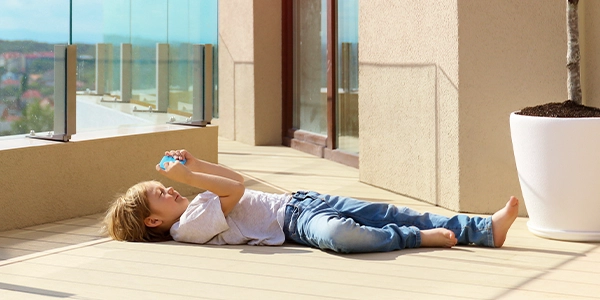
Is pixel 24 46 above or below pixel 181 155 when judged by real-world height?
above

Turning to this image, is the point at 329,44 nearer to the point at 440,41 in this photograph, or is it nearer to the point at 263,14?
the point at 263,14

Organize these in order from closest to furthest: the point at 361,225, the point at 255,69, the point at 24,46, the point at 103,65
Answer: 1. the point at 361,225
2. the point at 24,46
3. the point at 103,65
4. the point at 255,69

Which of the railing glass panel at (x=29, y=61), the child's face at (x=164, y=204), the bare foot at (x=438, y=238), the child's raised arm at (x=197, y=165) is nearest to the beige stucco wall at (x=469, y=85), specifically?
the bare foot at (x=438, y=238)

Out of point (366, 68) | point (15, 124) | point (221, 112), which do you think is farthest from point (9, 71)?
point (221, 112)

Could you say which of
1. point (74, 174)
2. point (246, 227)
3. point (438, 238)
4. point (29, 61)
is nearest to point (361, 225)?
point (438, 238)

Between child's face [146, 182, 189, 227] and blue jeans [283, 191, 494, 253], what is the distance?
436 millimetres

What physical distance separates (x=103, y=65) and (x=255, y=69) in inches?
108

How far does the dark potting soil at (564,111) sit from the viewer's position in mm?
3346

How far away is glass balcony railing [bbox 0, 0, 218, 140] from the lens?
3955 mm

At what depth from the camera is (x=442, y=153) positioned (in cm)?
420

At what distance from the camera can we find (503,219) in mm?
3197

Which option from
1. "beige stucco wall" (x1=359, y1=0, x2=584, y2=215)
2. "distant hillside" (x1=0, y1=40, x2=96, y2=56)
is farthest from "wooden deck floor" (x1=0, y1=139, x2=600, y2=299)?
"distant hillside" (x1=0, y1=40, x2=96, y2=56)

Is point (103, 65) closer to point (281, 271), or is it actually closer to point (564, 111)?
point (281, 271)

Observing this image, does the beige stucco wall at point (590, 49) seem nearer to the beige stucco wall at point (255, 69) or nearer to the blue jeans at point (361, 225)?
the blue jeans at point (361, 225)
